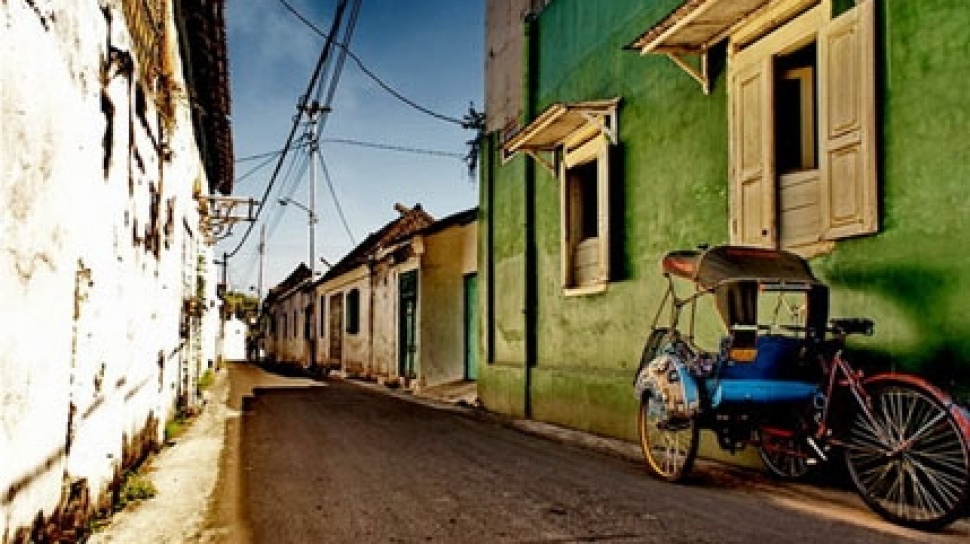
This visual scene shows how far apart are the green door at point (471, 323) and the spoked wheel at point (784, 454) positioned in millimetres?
11458

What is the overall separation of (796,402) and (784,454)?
63 cm

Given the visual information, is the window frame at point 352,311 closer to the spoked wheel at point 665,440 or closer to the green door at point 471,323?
the green door at point 471,323

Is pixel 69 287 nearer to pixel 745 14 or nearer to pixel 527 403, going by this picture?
pixel 745 14

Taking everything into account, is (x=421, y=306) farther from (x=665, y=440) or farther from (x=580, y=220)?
(x=665, y=440)

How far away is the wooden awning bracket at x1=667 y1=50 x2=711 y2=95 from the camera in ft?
25.3

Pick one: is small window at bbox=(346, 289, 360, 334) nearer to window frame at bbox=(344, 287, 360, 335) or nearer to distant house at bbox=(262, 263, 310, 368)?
window frame at bbox=(344, 287, 360, 335)

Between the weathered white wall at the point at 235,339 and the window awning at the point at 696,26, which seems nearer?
the window awning at the point at 696,26

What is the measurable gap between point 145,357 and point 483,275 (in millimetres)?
7246

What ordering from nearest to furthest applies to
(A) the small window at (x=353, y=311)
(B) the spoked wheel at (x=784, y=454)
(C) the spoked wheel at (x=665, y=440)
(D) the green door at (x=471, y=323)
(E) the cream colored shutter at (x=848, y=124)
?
(B) the spoked wheel at (x=784, y=454) < (E) the cream colored shutter at (x=848, y=124) < (C) the spoked wheel at (x=665, y=440) < (D) the green door at (x=471, y=323) < (A) the small window at (x=353, y=311)

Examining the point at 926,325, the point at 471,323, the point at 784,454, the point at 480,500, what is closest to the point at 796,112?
the point at 926,325

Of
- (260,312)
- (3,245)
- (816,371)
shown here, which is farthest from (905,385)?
(260,312)

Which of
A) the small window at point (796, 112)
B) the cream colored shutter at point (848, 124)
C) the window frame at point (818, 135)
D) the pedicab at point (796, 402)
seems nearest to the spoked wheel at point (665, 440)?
the pedicab at point (796, 402)

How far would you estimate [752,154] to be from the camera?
23.0ft

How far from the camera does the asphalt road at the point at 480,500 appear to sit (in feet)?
14.9
